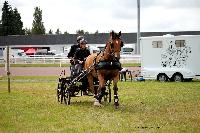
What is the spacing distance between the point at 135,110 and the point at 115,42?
2.06 m

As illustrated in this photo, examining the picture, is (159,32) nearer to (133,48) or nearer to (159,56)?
(133,48)

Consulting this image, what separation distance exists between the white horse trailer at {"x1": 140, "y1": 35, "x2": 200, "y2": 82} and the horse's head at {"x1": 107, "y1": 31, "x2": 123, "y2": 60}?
16517 mm

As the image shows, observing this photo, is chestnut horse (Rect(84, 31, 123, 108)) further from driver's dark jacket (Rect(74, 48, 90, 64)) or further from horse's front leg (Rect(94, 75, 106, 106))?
driver's dark jacket (Rect(74, 48, 90, 64))

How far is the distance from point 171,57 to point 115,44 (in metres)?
17.2

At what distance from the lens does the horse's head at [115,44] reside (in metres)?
14.8

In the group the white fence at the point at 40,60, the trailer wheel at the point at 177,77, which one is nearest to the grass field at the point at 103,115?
the trailer wheel at the point at 177,77

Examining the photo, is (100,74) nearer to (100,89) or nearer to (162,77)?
(100,89)

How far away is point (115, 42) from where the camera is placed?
48.6ft

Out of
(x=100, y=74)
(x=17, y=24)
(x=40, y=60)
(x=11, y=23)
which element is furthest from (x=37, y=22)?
(x=100, y=74)

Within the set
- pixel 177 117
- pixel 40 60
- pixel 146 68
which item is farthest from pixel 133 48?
pixel 177 117

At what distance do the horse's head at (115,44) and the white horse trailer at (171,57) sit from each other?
1652 cm

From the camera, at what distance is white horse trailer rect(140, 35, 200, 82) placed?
30859 millimetres

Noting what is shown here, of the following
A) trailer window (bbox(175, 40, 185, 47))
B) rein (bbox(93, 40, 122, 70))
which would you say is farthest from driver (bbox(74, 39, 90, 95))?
trailer window (bbox(175, 40, 185, 47))

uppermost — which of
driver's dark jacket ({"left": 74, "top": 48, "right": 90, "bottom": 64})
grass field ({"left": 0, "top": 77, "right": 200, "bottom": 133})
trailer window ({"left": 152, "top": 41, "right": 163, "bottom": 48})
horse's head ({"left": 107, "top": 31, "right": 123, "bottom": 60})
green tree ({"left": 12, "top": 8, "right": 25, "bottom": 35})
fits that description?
green tree ({"left": 12, "top": 8, "right": 25, "bottom": 35})
